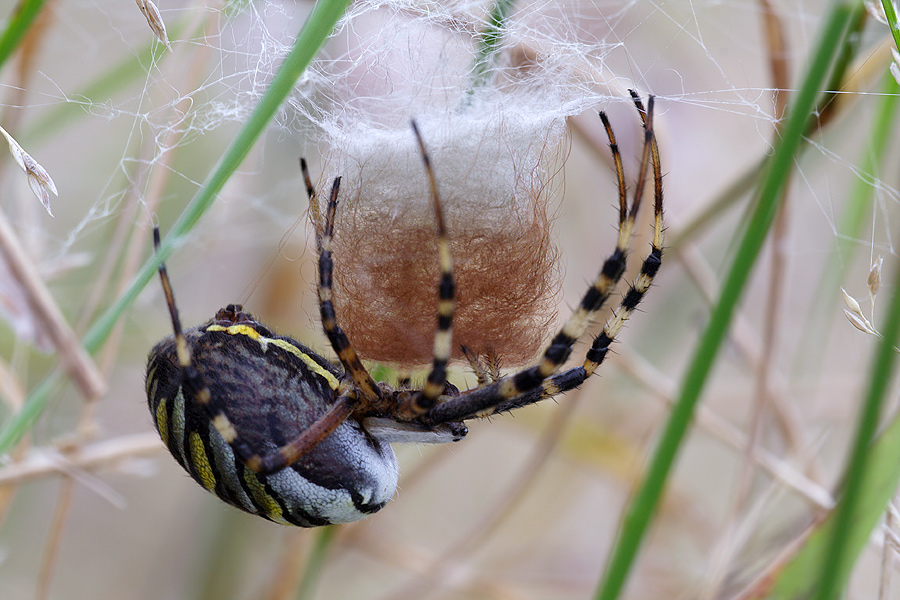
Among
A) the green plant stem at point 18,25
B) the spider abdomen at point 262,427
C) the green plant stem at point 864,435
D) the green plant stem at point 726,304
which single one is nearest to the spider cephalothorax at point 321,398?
the spider abdomen at point 262,427

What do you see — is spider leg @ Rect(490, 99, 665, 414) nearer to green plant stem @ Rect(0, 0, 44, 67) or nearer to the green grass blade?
the green grass blade

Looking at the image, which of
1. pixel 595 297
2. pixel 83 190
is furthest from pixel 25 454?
pixel 83 190

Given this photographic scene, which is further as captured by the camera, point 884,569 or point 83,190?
point 83,190

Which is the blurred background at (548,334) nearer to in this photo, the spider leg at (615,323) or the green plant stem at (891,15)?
the spider leg at (615,323)

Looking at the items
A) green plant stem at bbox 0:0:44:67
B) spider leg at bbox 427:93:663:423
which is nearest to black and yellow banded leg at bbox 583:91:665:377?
spider leg at bbox 427:93:663:423

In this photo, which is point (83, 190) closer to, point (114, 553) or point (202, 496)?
point (202, 496)

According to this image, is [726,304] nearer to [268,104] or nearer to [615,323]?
[615,323]
